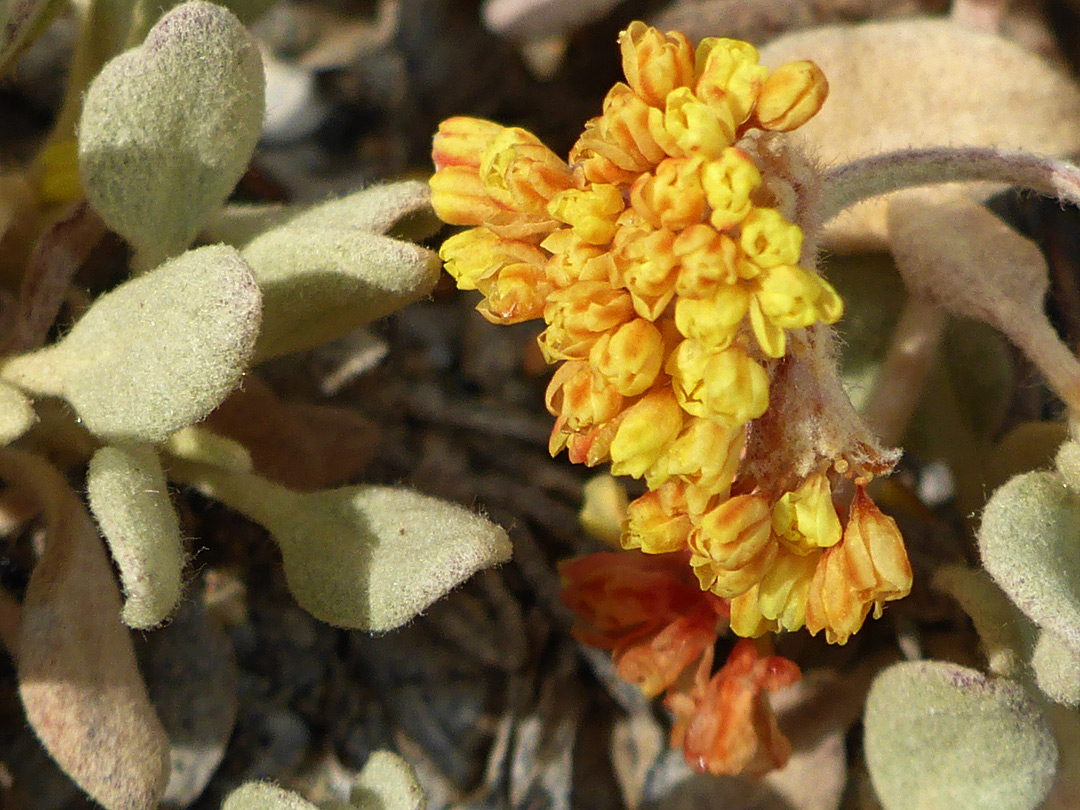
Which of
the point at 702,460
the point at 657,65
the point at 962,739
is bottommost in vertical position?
the point at 962,739

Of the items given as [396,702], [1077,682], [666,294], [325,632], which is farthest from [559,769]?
[666,294]

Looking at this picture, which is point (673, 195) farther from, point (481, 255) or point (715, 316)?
point (481, 255)

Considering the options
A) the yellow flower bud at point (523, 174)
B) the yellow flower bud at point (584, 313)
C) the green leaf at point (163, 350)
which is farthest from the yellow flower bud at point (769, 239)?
the green leaf at point (163, 350)

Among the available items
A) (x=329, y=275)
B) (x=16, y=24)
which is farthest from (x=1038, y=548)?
(x=16, y=24)

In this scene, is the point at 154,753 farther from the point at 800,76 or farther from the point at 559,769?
the point at 800,76

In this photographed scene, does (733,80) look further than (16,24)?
No
